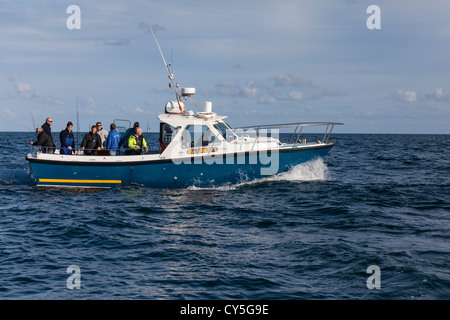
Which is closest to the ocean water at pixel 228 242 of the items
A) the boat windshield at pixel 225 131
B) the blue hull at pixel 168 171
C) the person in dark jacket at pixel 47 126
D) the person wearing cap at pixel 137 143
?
the blue hull at pixel 168 171

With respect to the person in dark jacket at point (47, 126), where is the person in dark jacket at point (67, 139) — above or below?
below

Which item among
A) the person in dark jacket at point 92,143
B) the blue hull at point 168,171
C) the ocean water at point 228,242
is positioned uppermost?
the person in dark jacket at point 92,143

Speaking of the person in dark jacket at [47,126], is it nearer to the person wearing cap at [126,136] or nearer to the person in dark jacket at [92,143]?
the person in dark jacket at [92,143]

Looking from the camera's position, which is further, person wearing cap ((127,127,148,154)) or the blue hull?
person wearing cap ((127,127,148,154))

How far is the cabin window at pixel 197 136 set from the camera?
15.3m

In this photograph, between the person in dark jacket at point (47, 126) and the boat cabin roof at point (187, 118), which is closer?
the boat cabin roof at point (187, 118)

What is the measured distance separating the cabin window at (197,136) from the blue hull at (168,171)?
22.7 inches

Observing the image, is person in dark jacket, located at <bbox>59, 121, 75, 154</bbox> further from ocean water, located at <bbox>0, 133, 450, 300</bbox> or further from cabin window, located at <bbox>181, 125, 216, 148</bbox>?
cabin window, located at <bbox>181, 125, 216, 148</bbox>

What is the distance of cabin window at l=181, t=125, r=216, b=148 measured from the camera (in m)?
15.3

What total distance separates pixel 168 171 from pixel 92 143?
298 cm

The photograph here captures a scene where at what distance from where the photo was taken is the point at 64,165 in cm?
1555

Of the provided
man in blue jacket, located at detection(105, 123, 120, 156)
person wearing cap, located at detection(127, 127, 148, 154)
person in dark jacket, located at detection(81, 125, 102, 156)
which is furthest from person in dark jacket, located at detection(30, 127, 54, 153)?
person wearing cap, located at detection(127, 127, 148, 154)

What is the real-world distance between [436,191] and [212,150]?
817 cm

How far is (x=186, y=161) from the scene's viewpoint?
49.7 feet
